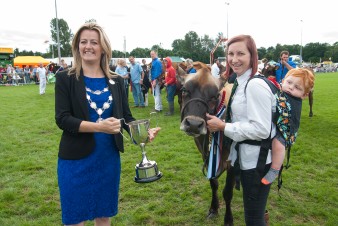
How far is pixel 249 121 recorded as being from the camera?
2195mm

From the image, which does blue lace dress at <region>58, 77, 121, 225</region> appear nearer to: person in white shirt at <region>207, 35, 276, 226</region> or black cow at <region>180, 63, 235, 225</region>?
black cow at <region>180, 63, 235, 225</region>

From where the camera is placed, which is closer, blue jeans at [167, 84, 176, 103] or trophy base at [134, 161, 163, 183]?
trophy base at [134, 161, 163, 183]

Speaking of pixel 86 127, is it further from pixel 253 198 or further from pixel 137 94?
pixel 137 94

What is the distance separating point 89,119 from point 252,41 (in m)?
1.49


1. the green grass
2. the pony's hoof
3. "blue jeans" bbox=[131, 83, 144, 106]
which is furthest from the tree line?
the pony's hoof

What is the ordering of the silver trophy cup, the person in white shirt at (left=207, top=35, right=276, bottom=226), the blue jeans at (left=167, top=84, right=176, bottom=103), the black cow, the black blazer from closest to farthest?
1. the person in white shirt at (left=207, top=35, right=276, bottom=226)
2. the black blazer
3. the silver trophy cup
4. the black cow
5. the blue jeans at (left=167, top=84, right=176, bottom=103)

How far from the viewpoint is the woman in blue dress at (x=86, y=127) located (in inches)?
95.0

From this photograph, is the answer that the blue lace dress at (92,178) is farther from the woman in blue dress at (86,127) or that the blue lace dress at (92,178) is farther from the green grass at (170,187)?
the green grass at (170,187)

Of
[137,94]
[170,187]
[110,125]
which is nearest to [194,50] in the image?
[137,94]

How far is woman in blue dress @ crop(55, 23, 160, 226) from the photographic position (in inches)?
95.0

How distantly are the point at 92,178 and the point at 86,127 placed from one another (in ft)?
1.75

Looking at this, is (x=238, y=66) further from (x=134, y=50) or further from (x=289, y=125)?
(x=134, y=50)

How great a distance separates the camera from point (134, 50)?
101750 millimetres

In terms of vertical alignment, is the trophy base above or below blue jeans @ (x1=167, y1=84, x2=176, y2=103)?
below
